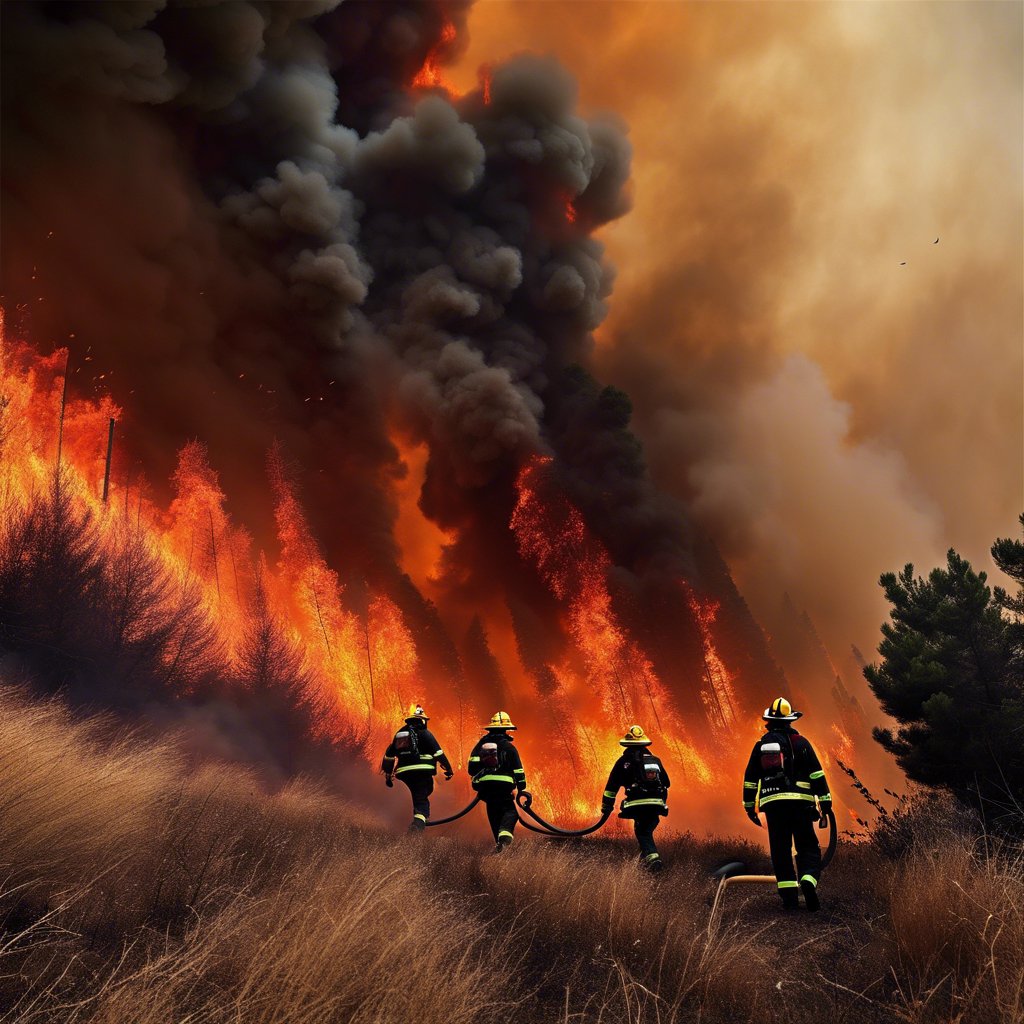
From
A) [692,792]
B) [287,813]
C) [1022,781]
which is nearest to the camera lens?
[287,813]

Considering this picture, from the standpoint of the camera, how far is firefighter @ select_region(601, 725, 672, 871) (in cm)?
851

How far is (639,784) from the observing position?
8633 mm

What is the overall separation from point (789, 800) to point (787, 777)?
0.70 feet

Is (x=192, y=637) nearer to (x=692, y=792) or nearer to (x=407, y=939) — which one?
(x=407, y=939)

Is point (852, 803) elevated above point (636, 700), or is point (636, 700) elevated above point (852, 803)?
point (636, 700)

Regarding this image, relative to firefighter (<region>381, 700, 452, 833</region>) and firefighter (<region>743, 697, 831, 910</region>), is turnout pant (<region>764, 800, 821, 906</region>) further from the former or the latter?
firefighter (<region>381, 700, 452, 833</region>)

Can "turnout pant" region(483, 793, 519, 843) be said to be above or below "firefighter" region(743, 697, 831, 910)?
below

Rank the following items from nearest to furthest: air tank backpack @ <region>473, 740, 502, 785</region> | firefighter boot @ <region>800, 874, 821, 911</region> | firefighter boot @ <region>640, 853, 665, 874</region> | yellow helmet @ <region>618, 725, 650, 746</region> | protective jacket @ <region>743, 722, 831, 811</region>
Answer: firefighter boot @ <region>800, 874, 821, 911</region> → protective jacket @ <region>743, 722, 831, 811</region> → firefighter boot @ <region>640, 853, 665, 874</region> → yellow helmet @ <region>618, 725, 650, 746</region> → air tank backpack @ <region>473, 740, 502, 785</region>

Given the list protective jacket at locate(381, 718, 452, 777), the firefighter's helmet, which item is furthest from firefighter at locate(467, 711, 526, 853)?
the firefighter's helmet

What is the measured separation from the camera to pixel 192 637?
18.9m

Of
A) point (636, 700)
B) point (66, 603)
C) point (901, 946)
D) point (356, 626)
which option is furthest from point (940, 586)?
point (356, 626)

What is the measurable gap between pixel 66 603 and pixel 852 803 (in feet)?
195

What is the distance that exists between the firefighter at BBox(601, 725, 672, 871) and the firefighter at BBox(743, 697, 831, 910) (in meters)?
2.19

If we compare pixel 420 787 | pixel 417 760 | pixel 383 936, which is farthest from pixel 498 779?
pixel 383 936
